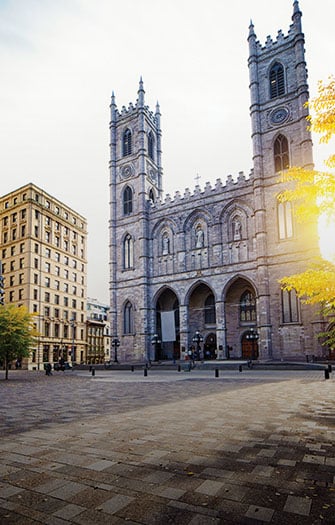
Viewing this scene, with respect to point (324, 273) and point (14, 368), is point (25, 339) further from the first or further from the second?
point (14, 368)

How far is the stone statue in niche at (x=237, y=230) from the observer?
41809 millimetres

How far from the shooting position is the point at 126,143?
53.4 m

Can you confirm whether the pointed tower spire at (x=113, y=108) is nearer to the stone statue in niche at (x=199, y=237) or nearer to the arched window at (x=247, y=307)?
the stone statue in niche at (x=199, y=237)

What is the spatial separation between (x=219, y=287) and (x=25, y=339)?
22097 millimetres

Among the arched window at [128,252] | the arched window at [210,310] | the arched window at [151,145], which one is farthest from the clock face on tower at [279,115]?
the arched window at [128,252]

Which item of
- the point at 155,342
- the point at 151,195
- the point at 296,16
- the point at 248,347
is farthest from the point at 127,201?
the point at 296,16

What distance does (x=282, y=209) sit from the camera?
38.6 m

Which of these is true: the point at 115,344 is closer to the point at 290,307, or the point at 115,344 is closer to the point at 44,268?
the point at 44,268

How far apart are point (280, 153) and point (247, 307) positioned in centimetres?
1717

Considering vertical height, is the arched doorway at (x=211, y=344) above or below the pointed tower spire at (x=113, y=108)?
below

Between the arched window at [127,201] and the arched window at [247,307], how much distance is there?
19169 millimetres

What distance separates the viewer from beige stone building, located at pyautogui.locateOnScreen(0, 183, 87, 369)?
5219cm

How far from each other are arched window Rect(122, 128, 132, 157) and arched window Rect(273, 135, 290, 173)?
20924 mm

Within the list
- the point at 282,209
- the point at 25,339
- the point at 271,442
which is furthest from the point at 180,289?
the point at 271,442
